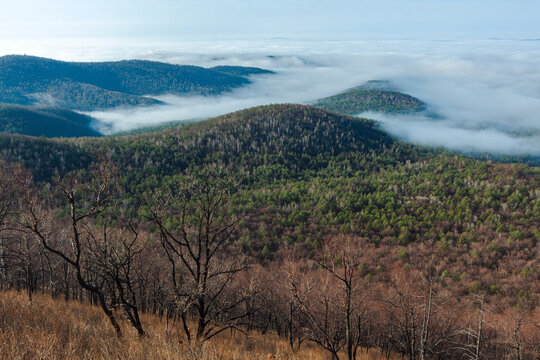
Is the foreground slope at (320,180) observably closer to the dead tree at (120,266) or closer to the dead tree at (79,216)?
the dead tree at (79,216)

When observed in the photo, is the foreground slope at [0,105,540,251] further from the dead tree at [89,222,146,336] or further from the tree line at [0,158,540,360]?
the dead tree at [89,222,146,336]

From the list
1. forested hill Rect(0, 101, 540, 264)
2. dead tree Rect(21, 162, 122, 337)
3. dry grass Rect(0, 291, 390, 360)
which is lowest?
forested hill Rect(0, 101, 540, 264)

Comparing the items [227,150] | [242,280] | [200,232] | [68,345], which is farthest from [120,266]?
[227,150]

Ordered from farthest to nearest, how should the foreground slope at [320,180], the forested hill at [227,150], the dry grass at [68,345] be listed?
the forested hill at [227,150], the foreground slope at [320,180], the dry grass at [68,345]

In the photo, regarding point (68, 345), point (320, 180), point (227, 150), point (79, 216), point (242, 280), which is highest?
point (79, 216)

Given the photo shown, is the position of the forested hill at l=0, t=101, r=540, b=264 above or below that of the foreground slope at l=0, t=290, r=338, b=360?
below

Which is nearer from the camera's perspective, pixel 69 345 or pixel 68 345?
pixel 69 345

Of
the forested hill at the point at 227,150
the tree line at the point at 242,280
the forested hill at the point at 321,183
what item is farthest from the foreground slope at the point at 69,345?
the forested hill at the point at 227,150

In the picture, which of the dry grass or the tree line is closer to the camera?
the dry grass

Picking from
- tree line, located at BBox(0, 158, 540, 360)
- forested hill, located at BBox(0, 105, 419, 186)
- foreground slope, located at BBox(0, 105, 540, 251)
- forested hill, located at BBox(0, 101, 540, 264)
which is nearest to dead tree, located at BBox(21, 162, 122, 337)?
tree line, located at BBox(0, 158, 540, 360)

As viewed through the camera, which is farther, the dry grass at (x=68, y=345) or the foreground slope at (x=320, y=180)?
the foreground slope at (x=320, y=180)

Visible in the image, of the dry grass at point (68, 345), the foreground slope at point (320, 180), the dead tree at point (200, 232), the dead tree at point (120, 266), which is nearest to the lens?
the dry grass at point (68, 345)

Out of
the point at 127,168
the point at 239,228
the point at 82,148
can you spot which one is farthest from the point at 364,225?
the point at 82,148

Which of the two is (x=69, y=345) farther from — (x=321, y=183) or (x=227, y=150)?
(x=227, y=150)
